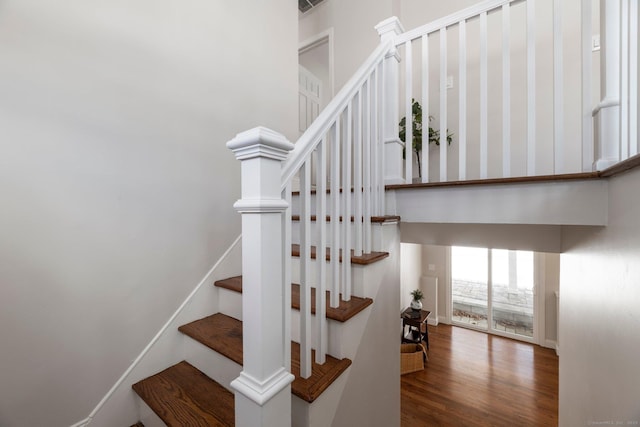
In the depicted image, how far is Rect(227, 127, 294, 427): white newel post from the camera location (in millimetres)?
684

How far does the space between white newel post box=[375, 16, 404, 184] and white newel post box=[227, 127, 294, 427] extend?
1.01 meters

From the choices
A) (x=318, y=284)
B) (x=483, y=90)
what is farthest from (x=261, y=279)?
(x=483, y=90)

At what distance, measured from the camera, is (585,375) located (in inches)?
47.6

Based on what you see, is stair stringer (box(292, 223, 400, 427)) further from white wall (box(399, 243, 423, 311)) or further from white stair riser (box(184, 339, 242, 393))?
white wall (box(399, 243, 423, 311))

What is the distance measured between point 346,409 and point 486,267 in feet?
17.5

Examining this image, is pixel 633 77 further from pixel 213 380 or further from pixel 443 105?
pixel 213 380

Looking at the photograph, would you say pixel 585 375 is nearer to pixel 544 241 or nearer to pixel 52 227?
pixel 544 241

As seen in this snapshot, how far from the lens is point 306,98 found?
9.26 ft

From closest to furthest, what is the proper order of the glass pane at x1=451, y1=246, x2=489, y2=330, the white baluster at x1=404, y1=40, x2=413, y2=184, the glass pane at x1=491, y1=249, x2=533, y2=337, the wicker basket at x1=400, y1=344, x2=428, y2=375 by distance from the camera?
the white baluster at x1=404, y1=40, x2=413, y2=184 < the wicker basket at x1=400, y1=344, x2=428, y2=375 < the glass pane at x1=491, y1=249, x2=533, y2=337 < the glass pane at x1=451, y1=246, x2=489, y2=330

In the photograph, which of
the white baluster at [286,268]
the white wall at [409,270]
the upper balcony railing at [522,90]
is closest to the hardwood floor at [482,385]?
the white wall at [409,270]

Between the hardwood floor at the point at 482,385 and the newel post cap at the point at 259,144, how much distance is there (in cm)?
383

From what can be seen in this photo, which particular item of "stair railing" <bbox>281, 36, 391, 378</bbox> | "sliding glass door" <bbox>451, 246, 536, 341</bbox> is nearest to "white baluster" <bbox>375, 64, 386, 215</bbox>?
"stair railing" <bbox>281, 36, 391, 378</bbox>

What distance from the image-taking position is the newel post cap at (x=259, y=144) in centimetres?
66

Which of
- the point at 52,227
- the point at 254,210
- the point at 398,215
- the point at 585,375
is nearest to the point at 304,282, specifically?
the point at 254,210
